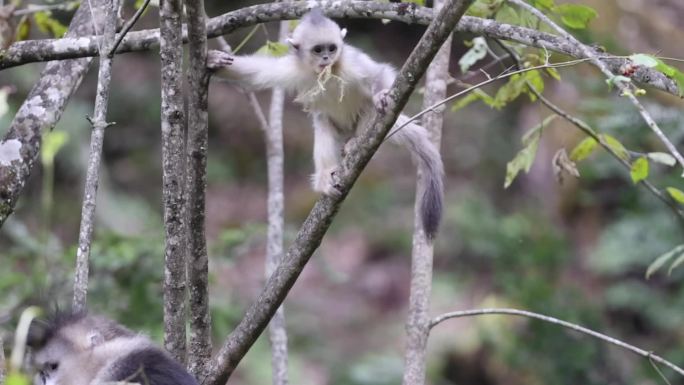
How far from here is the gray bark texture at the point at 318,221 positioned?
2.89m

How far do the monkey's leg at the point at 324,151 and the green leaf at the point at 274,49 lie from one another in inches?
14.0

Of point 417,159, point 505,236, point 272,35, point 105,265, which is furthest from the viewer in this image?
point 272,35

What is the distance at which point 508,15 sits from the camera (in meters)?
3.98

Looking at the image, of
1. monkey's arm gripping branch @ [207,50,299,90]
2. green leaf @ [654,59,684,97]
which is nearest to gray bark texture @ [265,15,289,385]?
monkey's arm gripping branch @ [207,50,299,90]

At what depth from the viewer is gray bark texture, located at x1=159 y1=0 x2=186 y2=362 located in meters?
3.19

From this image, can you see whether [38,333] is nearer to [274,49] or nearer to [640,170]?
[274,49]

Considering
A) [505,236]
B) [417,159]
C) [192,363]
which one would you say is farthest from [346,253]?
[192,363]

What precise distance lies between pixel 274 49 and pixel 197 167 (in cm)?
132

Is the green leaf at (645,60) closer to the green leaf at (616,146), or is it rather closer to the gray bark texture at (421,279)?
the green leaf at (616,146)

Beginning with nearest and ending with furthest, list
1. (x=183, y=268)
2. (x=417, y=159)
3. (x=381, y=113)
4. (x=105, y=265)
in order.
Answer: (x=381, y=113)
(x=183, y=268)
(x=417, y=159)
(x=105, y=265)

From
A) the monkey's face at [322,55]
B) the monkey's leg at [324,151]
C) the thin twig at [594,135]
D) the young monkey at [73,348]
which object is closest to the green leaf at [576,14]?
the thin twig at [594,135]

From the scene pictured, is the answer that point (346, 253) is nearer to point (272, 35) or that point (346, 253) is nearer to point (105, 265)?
point (272, 35)

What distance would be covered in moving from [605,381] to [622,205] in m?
2.12

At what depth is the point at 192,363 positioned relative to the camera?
3.60 m
